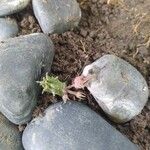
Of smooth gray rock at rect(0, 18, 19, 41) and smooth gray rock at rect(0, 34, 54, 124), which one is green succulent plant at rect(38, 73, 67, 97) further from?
smooth gray rock at rect(0, 18, 19, 41)

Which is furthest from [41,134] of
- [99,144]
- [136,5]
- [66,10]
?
[136,5]

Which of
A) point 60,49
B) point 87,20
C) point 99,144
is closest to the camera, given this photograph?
point 99,144

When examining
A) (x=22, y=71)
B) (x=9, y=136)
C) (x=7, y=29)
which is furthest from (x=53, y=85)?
(x=7, y=29)

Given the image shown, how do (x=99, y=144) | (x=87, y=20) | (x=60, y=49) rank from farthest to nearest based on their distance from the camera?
(x=87, y=20), (x=60, y=49), (x=99, y=144)

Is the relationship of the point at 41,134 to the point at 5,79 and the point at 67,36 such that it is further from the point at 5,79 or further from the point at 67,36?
the point at 67,36

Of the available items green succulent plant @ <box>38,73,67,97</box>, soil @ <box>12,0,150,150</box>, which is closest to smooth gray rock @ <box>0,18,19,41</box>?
soil @ <box>12,0,150,150</box>

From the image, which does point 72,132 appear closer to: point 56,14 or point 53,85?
point 53,85

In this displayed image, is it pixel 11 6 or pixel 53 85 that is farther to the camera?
pixel 11 6

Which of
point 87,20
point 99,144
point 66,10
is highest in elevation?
point 66,10
